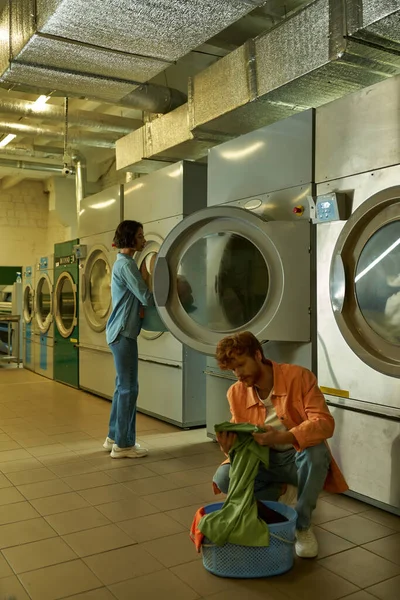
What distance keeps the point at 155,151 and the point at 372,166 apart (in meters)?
2.82

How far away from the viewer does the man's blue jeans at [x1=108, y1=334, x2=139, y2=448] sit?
391cm

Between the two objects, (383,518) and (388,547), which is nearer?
(388,547)

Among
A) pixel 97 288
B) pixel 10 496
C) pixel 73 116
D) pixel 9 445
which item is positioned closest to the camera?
pixel 10 496

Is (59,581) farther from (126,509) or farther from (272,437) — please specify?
(272,437)

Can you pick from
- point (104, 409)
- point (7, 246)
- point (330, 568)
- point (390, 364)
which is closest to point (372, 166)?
point (390, 364)

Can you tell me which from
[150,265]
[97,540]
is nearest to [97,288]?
[150,265]

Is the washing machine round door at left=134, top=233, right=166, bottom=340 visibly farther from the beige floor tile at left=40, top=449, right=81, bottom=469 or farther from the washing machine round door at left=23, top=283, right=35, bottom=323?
the washing machine round door at left=23, top=283, right=35, bottom=323

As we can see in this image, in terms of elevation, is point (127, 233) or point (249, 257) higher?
point (127, 233)

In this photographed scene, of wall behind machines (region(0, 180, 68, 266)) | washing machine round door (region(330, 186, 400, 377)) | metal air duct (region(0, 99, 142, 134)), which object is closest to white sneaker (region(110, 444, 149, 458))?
washing machine round door (region(330, 186, 400, 377))

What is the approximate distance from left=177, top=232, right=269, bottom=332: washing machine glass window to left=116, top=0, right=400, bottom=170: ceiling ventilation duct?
98 centimetres

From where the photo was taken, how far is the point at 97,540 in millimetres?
2594

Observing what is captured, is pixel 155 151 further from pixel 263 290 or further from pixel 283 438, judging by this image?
pixel 283 438

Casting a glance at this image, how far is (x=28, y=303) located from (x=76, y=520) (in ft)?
20.5

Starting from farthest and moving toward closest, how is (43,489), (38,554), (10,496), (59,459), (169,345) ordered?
(169,345), (59,459), (43,489), (10,496), (38,554)
